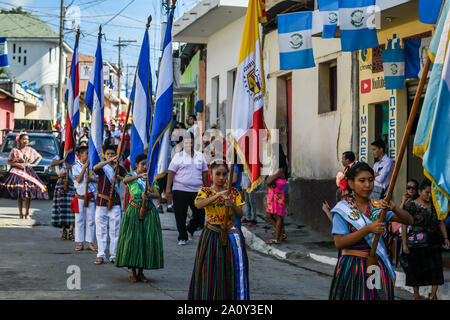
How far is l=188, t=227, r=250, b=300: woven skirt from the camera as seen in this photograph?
569 cm

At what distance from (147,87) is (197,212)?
Result: 327 centimetres

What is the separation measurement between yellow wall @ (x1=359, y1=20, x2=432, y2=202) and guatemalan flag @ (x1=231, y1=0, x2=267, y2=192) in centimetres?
492

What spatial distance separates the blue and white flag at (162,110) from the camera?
8.07 m

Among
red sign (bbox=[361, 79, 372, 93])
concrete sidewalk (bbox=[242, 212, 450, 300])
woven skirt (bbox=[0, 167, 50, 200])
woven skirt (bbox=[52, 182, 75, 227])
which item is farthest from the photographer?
woven skirt (bbox=[0, 167, 50, 200])

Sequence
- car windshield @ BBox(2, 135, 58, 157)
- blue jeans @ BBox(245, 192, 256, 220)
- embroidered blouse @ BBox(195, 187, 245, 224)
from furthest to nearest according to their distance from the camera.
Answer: car windshield @ BBox(2, 135, 58, 157), blue jeans @ BBox(245, 192, 256, 220), embroidered blouse @ BBox(195, 187, 245, 224)

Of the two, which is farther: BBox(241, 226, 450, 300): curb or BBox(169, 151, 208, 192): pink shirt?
BBox(169, 151, 208, 192): pink shirt

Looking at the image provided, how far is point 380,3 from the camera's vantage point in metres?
9.97

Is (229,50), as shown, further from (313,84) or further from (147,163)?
(147,163)

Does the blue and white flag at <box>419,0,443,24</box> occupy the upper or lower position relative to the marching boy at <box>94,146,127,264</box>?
upper

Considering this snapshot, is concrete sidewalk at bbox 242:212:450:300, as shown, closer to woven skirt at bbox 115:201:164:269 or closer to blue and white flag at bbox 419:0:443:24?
woven skirt at bbox 115:201:164:269

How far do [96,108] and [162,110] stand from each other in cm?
266

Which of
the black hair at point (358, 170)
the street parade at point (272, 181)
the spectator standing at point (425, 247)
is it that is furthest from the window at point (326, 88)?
the black hair at point (358, 170)

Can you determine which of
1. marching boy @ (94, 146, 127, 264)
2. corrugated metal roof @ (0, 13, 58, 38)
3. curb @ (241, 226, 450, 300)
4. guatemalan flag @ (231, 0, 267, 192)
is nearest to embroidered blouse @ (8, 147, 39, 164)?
curb @ (241, 226, 450, 300)

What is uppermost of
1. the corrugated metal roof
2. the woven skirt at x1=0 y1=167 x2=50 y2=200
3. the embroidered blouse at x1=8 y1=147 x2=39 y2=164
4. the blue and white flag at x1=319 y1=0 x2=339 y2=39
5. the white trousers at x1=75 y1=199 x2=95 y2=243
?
the corrugated metal roof
